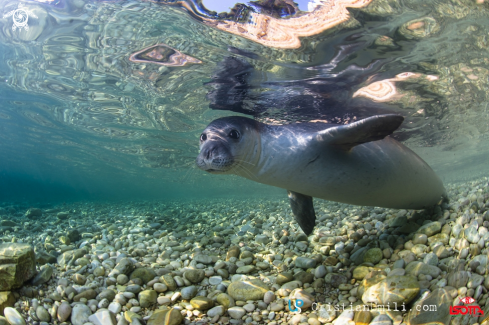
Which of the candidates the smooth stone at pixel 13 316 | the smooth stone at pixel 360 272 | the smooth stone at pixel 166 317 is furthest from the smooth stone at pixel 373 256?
the smooth stone at pixel 13 316

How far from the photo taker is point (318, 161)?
10.8 ft

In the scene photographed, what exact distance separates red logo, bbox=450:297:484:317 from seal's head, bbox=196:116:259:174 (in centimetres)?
230

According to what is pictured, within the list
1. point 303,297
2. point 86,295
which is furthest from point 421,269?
point 86,295

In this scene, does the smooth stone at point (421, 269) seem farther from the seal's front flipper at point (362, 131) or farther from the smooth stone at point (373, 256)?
the seal's front flipper at point (362, 131)

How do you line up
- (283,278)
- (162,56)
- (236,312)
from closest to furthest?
(236,312) < (283,278) < (162,56)

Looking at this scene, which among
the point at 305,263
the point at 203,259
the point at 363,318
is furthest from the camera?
the point at 203,259

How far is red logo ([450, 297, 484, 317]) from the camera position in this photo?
1678 mm

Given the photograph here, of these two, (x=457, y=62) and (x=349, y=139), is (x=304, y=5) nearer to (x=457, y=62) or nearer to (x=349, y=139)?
(x=349, y=139)

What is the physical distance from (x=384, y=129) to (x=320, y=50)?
98.5 inches

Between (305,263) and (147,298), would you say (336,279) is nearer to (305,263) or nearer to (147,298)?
(305,263)

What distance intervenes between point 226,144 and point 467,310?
2592 millimetres

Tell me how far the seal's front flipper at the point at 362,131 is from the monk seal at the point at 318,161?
12 mm

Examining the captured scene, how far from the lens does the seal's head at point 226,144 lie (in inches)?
115

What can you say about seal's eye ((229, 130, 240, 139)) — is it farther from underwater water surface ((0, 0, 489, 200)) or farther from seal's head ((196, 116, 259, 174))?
underwater water surface ((0, 0, 489, 200))
